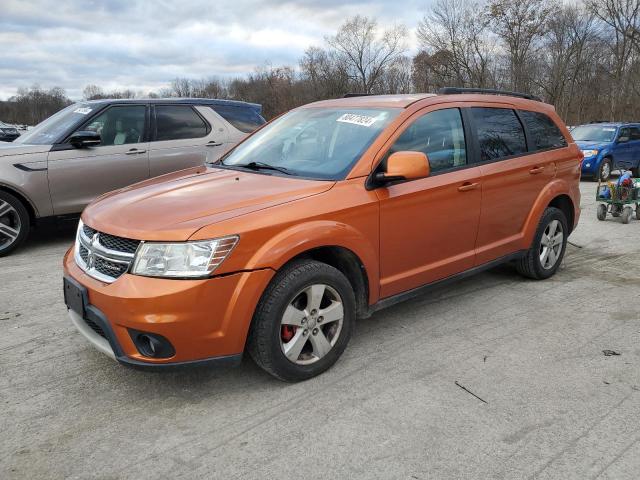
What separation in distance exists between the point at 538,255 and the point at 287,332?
292 centimetres

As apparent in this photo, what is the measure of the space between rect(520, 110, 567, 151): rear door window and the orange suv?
0.10 feet

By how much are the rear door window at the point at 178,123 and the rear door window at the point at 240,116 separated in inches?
14.1

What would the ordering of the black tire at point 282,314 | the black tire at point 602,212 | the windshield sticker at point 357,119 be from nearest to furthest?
the black tire at point 282,314 < the windshield sticker at point 357,119 < the black tire at point 602,212

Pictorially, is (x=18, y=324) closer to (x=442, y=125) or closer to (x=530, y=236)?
(x=442, y=125)

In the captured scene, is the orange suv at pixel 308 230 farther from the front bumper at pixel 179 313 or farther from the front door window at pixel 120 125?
the front door window at pixel 120 125

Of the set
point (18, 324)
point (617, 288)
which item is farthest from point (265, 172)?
point (617, 288)

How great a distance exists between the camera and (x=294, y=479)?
2.33 meters

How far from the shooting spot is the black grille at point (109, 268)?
281 centimetres

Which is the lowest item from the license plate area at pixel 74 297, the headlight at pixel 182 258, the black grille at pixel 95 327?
the black grille at pixel 95 327

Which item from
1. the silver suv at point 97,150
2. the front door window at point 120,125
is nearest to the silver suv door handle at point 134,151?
the silver suv at point 97,150

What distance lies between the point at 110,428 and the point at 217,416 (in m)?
0.54

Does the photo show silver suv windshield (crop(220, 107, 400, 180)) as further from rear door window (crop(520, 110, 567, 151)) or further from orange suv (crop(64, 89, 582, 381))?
rear door window (crop(520, 110, 567, 151))

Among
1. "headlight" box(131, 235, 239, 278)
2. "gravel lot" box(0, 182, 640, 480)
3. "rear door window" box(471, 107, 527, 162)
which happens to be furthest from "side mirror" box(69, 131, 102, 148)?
"rear door window" box(471, 107, 527, 162)

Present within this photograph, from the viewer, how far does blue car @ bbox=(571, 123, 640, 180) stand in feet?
44.7
